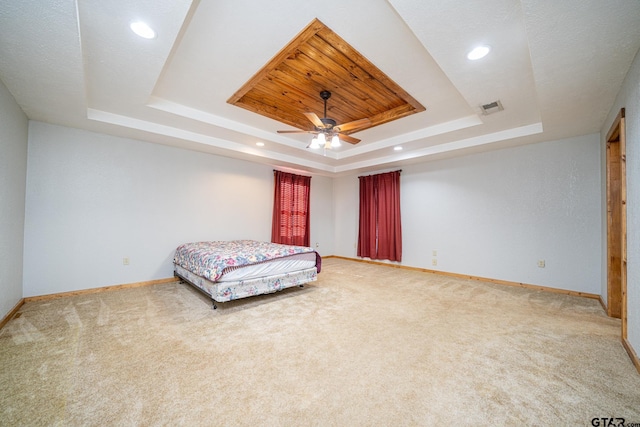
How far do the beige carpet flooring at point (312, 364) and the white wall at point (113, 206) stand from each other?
0.61 metres

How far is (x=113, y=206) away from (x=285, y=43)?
11.4 ft

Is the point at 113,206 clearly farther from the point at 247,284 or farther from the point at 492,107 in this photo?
the point at 492,107

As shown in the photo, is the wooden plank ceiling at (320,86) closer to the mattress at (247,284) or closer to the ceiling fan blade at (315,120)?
the ceiling fan blade at (315,120)

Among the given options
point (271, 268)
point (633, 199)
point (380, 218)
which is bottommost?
point (271, 268)

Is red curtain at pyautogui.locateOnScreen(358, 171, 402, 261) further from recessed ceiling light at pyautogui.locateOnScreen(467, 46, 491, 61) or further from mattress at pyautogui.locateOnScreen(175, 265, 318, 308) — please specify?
recessed ceiling light at pyautogui.locateOnScreen(467, 46, 491, 61)

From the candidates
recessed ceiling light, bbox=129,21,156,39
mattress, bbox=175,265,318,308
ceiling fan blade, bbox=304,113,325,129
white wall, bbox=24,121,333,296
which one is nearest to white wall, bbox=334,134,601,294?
mattress, bbox=175,265,318,308

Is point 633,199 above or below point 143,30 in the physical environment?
below

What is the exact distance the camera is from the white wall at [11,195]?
2408 millimetres

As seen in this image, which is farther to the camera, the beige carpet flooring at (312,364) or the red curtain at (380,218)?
the red curtain at (380,218)

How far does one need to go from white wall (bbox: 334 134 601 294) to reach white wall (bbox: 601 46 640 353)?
190 cm

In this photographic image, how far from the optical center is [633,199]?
1896 mm

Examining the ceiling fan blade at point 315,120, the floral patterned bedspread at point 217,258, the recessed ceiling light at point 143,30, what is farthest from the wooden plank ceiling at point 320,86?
the floral patterned bedspread at point 217,258

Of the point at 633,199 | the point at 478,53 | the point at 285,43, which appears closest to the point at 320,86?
the point at 285,43

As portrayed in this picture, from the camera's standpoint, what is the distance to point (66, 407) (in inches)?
54.2
